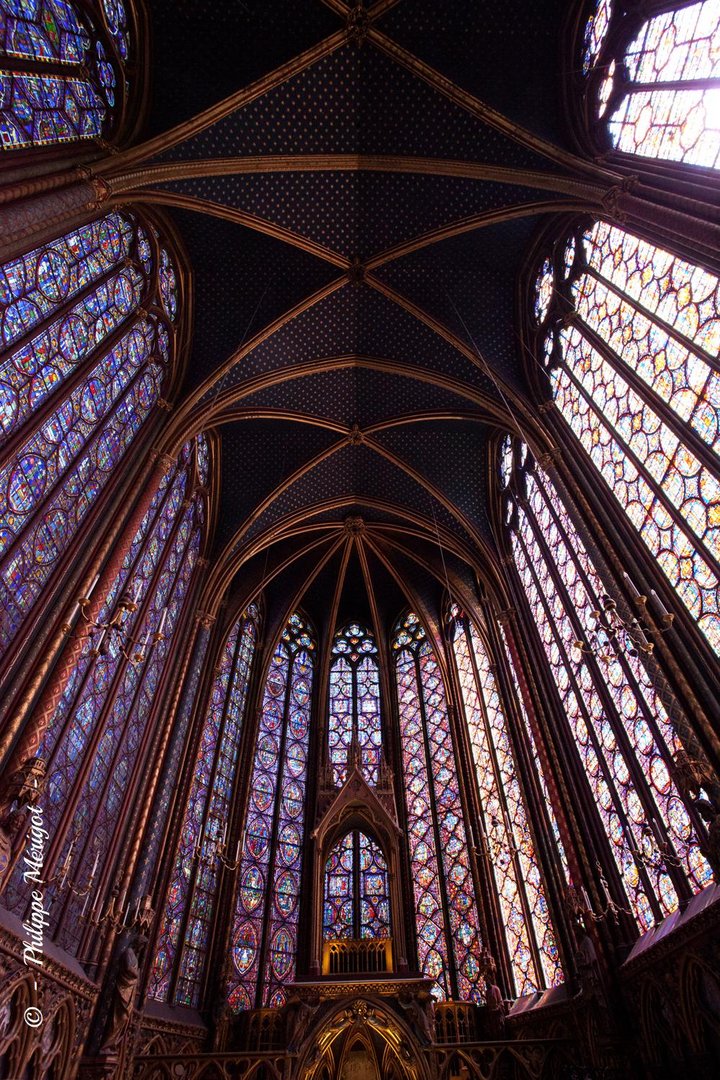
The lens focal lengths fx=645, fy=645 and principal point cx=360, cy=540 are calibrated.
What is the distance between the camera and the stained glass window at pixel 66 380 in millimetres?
8820


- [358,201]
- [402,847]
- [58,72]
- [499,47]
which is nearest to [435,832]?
[402,847]

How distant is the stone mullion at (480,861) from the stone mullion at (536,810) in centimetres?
116

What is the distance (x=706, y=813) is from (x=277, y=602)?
48.6 ft

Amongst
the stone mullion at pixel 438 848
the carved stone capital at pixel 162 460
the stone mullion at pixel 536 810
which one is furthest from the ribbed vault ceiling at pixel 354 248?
the stone mullion at pixel 536 810

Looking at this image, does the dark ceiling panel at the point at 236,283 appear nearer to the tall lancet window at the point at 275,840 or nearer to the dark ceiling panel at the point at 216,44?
the dark ceiling panel at the point at 216,44

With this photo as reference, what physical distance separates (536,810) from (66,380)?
463 inches

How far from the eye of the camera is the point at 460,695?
18125 millimetres

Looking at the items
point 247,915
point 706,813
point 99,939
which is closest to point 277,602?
point 247,915

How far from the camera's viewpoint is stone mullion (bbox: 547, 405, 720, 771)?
27.1ft

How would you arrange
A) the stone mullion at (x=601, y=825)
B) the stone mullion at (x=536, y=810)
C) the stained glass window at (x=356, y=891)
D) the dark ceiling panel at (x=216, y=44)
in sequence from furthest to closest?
1. the stained glass window at (x=356, y=891)
2. the stone mullion at (x=536, y=810)
3. the dark ceiling panel at (x=216, y=44)
4. the stone mullion at (x=601, y=825)

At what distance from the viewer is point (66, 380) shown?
33.1 feet

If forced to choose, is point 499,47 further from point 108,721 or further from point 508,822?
point 508,822

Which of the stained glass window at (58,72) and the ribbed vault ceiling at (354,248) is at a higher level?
the ribbed vault ceiling at (354,248)

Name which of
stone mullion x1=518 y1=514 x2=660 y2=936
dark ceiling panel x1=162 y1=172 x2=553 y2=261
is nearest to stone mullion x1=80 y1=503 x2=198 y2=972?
dark ceiling panel x1=162 y1=172 x2=553 y2=261
